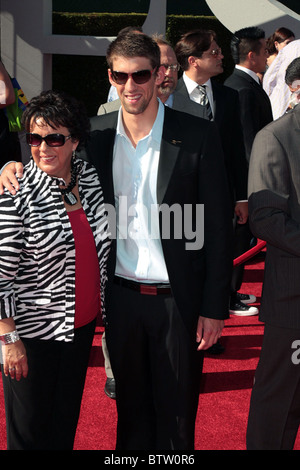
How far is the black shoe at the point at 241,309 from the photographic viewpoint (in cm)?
667

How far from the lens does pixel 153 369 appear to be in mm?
3361

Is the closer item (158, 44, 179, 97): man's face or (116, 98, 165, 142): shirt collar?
(116, 98, 165, 142): shirt collar

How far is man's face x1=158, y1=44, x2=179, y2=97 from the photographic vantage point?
5.06 metres

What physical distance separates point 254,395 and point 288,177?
1102mm

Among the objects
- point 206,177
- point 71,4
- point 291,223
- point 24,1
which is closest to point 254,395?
point 291,223

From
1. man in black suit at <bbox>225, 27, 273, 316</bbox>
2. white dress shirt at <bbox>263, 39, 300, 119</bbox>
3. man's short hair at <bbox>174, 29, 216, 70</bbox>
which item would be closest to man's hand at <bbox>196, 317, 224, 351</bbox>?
man in black suit at <bbox>225, 27, 273, 316</bbox>

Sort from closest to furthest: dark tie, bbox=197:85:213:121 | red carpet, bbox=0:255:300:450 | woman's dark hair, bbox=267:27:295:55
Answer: red carpet, bbox=0:255:300:450 < dark tie, bbox=197:85:213:121 < woman's dark hair, bbox=267:27:295:55

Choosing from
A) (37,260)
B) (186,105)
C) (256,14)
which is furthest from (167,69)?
(256,14)

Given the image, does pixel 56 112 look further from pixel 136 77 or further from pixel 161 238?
pixel 161 238

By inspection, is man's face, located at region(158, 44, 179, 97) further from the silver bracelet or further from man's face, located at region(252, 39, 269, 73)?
the silver bracelet

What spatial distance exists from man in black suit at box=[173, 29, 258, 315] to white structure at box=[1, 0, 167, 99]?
709 centimetres

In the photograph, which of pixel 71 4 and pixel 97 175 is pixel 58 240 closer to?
pixel 97 175

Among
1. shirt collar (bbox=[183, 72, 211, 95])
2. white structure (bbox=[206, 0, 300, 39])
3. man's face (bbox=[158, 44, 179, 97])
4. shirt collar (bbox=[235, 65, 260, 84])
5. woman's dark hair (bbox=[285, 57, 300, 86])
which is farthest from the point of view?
white structure (bbox=[206, 0, 300, 39])
